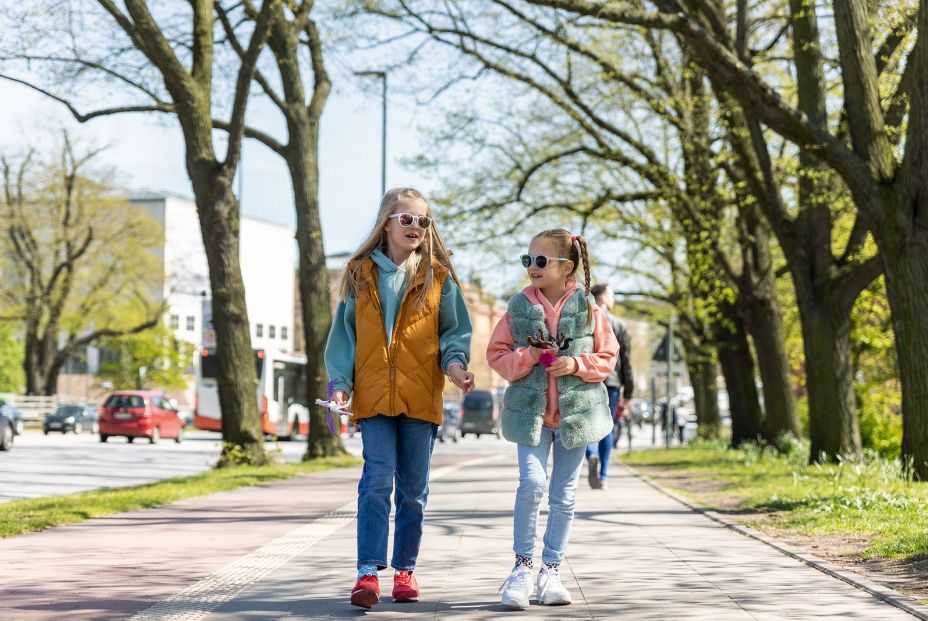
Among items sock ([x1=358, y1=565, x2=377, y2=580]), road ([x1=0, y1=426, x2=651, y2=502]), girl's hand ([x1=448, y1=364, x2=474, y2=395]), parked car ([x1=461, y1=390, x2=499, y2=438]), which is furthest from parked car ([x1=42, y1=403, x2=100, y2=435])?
girl's hand ([x1=448, y1=364, x2=474, y2=395])

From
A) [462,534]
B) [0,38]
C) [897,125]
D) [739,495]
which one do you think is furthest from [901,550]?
[0,38]

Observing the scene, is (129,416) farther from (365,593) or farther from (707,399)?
(365,593)

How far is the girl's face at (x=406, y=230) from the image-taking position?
627 cm

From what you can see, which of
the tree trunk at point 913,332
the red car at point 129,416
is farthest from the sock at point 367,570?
the red car at point 129,416

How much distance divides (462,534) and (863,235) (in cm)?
978

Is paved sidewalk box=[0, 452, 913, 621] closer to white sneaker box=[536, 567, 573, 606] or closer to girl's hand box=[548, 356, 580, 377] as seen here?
white sneaker box=[536, 567, 573, 606]

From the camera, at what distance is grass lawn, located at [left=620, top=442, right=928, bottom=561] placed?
9.00 meters

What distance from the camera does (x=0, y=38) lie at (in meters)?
16.3

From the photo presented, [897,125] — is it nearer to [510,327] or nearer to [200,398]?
[510,327]

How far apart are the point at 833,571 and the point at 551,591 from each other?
6.90 feet

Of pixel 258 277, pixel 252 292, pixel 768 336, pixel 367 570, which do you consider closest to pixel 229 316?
pixel 768 336

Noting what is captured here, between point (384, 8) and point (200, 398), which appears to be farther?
point (200, 398)

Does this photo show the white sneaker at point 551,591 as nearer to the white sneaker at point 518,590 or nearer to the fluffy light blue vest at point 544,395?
the white sneaker at point 518,590

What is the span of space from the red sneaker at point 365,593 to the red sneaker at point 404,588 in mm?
314
